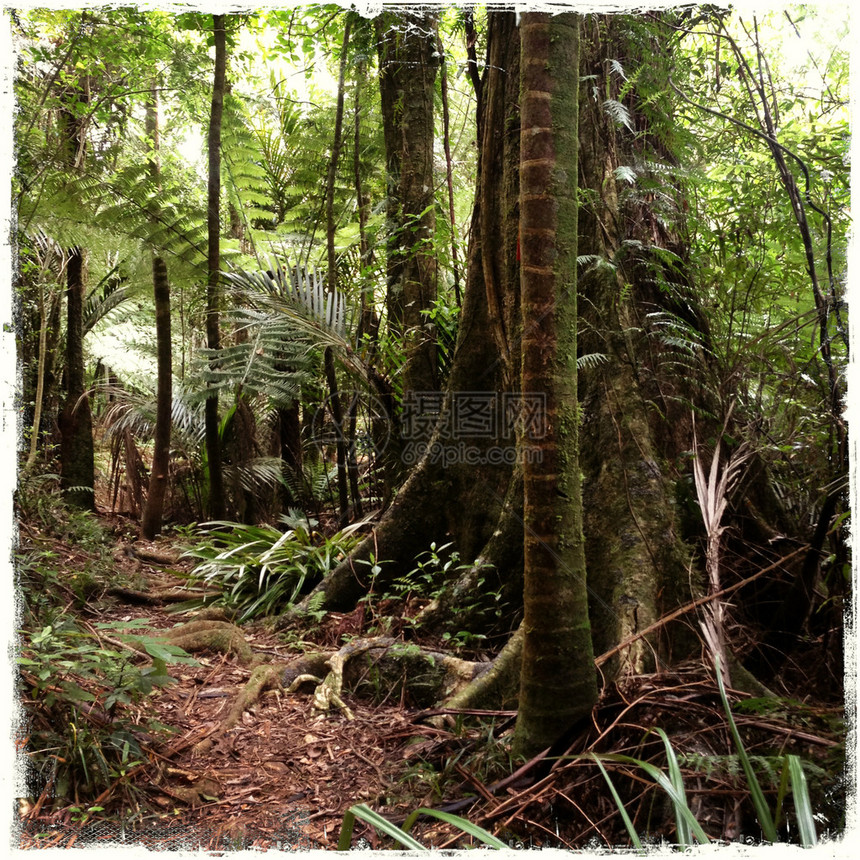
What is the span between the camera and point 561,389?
6.93 feet

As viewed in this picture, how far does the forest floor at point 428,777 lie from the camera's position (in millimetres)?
1939

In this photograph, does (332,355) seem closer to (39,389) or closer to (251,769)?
(39,389)

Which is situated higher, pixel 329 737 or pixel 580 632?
pixel 580 632

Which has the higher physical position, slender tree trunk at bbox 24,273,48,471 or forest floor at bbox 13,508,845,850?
slender tree trunk at bbox 24,273,48,471

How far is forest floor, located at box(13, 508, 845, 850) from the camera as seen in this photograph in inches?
76.4

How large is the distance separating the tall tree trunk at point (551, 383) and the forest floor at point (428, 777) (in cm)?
19

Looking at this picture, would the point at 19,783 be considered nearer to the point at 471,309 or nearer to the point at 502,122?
the point at 471,309

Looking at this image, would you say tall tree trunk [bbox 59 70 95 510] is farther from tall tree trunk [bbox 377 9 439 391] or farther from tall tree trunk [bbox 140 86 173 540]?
tall tree trunk [bbox 377 9 439 391]

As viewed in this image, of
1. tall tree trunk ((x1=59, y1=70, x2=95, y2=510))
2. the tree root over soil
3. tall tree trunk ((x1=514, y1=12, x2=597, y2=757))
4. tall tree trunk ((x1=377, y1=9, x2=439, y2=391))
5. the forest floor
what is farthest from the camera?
tall tree trunk ((x1=59, y1=70, x2=95, y2=510))

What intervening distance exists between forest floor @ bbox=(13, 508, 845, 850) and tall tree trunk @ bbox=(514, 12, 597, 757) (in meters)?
0.19

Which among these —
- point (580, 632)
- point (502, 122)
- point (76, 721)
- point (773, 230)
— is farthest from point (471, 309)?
point (76, 721)

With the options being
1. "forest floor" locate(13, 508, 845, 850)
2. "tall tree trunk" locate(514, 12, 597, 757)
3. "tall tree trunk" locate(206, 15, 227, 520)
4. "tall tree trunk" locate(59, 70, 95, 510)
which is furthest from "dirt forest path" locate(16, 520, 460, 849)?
"tall tree trunk" locate(59, 70, 95, 510)

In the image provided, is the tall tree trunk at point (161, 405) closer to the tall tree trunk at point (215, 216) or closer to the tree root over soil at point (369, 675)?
the tall tree trunk at point (215, 216)

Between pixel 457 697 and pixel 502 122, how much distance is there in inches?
126
